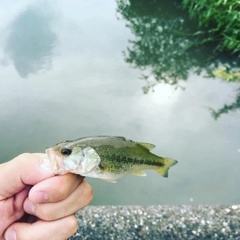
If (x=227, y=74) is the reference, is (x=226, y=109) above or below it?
below

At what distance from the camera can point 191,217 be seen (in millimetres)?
2365

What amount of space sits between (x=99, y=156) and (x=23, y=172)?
338 mm

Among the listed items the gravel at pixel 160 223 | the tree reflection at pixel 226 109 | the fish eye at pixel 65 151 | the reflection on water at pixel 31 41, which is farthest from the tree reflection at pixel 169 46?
the fish eye at pixel 65 151

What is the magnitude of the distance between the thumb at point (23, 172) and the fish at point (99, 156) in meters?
0.13

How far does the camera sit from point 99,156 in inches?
43.2

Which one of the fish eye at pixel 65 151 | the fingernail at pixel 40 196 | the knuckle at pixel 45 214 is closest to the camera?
the fish eye at pixel 65 151

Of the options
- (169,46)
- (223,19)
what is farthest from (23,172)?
(169,46)

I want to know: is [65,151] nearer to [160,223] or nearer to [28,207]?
[28,207]

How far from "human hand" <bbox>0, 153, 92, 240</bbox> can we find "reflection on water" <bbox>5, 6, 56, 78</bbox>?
445 centimetres

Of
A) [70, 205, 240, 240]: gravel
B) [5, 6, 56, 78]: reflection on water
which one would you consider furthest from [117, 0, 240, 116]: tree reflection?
[70, 205, 240, 240]: gravel

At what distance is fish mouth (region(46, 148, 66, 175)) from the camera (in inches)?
42.1

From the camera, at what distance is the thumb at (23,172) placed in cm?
127

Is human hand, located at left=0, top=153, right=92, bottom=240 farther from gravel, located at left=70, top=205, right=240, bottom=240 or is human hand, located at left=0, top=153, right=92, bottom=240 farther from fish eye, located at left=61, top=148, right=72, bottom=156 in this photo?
gravel, located at left=70, top=205, right=240, bottom=240

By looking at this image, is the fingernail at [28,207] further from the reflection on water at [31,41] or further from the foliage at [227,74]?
the foliage at [227,74]
